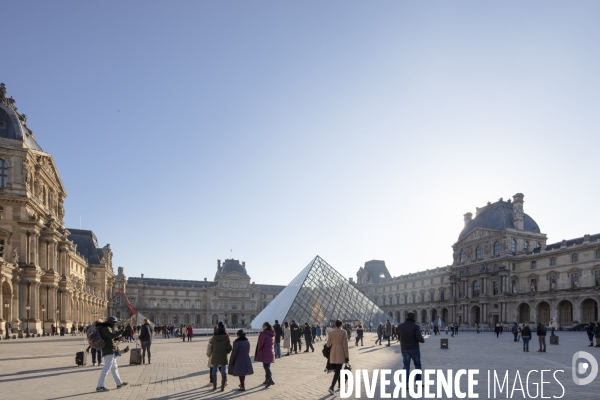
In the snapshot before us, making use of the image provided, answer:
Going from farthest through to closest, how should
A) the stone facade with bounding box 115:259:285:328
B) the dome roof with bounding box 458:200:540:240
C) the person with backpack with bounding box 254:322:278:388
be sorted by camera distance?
1. the stone facade with bounding box 115:259:285:328
2. the dome roof with bounding box 458:200:540:240
3. the person with backpack with bounding box 254:322:278:388

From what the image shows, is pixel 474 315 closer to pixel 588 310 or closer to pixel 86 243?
pixel 588 310

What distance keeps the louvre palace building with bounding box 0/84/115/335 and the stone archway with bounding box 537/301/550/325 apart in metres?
46.1

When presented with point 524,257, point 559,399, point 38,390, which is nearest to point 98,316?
point 524,257

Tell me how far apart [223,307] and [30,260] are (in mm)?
62550

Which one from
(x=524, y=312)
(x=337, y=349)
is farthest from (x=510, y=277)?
(x=337, y=349)

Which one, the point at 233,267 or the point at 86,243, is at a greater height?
the point at 86,243

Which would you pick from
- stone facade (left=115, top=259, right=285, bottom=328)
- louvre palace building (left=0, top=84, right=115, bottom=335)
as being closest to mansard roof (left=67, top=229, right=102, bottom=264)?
louvre palace building (left=0, top=84, right=115, bottom=335)

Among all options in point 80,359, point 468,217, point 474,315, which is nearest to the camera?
point 80,359

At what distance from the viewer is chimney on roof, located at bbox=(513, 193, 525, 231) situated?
62594mm

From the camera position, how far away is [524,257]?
194 feet

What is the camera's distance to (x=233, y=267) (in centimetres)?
9888

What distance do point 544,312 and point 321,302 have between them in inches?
1149

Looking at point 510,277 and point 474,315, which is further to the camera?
point 474,315

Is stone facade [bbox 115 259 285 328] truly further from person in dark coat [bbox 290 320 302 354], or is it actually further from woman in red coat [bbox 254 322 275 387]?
woman in red coat [bbox 254 322 275 387]
